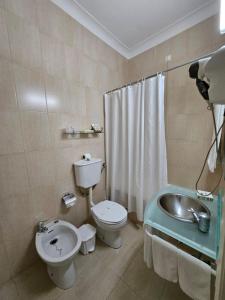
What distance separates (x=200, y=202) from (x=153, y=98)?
108 centimetres

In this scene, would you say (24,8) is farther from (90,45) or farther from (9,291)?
(9,291)

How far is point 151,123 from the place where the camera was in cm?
146

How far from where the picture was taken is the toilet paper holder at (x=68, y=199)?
55.8 inches

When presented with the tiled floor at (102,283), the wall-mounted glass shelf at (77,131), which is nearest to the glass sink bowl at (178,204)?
the tiled floor at (102,283)

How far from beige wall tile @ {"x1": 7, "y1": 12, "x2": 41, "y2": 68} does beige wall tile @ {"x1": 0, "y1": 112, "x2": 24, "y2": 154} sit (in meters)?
0.46

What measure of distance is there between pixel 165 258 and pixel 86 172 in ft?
3.39

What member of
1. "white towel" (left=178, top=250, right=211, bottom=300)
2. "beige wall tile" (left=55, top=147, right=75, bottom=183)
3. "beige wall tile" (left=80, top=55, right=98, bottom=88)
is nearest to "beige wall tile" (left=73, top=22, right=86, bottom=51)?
"beige wall tile" (left=80, top=55, right=98, bottom=88)

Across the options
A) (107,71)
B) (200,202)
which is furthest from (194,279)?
(107,71)

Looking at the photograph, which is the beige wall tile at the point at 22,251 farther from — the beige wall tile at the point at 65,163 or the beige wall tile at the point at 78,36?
the beige wall tile at the point at 78,36

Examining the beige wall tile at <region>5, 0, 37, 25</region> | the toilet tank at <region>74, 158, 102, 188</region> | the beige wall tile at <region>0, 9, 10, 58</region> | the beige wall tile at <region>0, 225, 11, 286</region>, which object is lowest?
the beige wall tile at <region>0, 225, 11, 286</region>

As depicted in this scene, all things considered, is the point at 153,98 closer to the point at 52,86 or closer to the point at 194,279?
the point at 52,86

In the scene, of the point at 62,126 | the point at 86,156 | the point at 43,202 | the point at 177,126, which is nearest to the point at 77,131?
the point at 62,126

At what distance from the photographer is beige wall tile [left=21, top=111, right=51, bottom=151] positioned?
1149 millimetres

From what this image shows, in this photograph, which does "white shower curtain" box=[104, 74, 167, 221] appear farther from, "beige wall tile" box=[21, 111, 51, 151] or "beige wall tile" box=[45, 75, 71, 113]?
"beige wall tile" box=[21, 111, 51, 151]
